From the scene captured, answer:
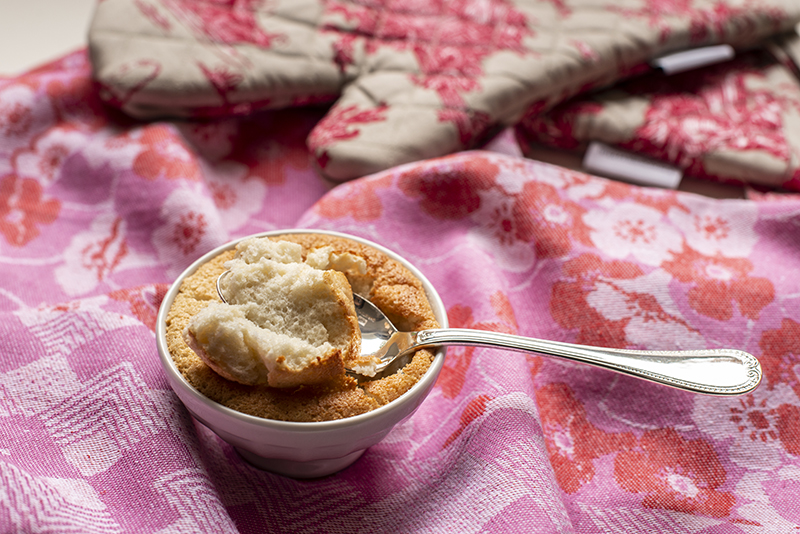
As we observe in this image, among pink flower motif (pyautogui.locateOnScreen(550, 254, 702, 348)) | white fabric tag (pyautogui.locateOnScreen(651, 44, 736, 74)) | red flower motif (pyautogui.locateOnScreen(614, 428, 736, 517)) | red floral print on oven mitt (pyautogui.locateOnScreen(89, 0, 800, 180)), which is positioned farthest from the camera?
white fabric tag (pyautogui.locateOnScreen(651, 44, 736, 74))

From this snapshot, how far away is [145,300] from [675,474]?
629 millimetres

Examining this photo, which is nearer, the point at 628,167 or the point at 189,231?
the point at 189,231

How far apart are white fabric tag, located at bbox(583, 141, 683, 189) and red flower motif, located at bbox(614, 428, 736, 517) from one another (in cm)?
52

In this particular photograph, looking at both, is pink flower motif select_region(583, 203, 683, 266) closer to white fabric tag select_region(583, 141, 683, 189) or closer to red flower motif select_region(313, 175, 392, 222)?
white fabric tag select_region(583, 141, 683, 189)

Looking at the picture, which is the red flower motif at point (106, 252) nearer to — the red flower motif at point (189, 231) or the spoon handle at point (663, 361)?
the red flower motif at point (189, 231)

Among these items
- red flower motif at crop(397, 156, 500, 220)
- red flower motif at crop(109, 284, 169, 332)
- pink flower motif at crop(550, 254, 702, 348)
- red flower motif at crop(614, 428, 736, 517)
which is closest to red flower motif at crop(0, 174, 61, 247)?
red flower motif at crop(109, 284, 169, 332)

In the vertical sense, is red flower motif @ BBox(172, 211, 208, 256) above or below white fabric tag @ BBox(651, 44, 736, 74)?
below

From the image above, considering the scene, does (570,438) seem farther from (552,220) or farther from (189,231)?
(189,231)

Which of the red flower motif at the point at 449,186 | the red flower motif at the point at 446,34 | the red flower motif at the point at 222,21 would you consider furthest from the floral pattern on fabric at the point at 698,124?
the red flower motif at the point at 222,21

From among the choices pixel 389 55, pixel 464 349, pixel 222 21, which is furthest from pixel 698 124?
pixel 222 21

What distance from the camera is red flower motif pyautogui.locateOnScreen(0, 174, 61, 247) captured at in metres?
0.88

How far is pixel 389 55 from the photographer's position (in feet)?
3.65

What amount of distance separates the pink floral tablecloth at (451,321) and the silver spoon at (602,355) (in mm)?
78

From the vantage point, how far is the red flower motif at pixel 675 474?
2.10 ft
